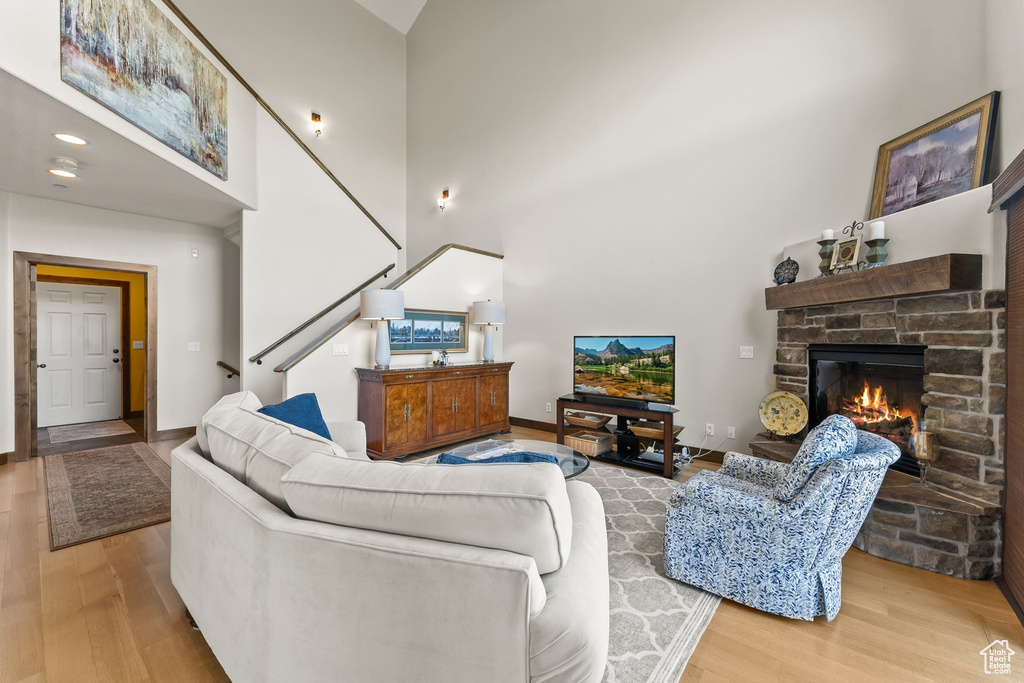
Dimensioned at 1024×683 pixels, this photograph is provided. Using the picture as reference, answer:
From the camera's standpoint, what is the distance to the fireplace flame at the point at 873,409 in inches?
110

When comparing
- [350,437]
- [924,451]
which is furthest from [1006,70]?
[350,437]

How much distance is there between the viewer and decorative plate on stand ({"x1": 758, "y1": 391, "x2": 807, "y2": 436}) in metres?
3.21

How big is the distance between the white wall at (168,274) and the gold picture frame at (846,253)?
604 cm

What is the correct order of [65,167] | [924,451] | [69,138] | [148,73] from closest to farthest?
[924,451] → [69,138] → [148,73] → [65,167]

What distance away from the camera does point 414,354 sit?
4.74 meters

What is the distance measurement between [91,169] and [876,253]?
5.62 meters

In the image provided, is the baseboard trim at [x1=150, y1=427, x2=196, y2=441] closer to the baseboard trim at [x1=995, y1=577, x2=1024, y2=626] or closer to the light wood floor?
the light wood floor

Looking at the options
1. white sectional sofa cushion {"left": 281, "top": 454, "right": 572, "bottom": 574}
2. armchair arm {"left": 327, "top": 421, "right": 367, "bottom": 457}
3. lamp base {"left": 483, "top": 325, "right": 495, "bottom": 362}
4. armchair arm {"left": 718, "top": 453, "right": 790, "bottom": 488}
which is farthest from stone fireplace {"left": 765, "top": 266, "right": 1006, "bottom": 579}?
lamp base {"left": 483, "top": 325, "right": 495, "bottom": 362}

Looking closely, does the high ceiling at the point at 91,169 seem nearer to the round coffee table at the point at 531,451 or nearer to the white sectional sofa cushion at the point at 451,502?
the white sectional sofa cushion at the point at 451,502

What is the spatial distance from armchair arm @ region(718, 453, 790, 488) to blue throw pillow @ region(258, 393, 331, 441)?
7.54 feet

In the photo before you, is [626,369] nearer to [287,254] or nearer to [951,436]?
[951,436]

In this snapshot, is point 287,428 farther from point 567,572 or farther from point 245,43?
point 245,43

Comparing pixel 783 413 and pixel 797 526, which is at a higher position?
pixel 783 413

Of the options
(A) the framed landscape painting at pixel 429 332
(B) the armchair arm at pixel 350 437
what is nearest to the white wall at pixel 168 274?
(A) the framed landscape painting at pixel 429 332
